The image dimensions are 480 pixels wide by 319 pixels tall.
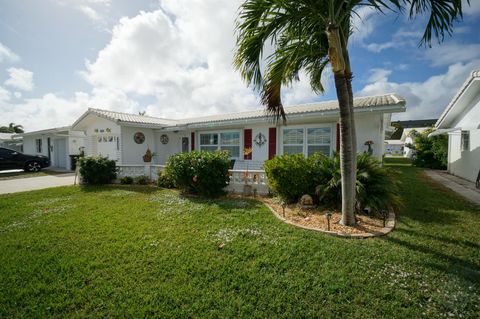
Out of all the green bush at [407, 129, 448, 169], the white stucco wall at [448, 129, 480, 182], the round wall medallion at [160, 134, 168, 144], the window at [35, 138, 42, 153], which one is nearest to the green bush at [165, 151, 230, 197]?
the round wall medallion at [160, 134, 168, 144]

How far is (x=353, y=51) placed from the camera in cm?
516

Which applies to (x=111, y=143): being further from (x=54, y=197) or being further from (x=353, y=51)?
(x=353, y=51)

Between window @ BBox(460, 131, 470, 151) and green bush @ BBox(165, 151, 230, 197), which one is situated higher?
window @ BBox(460, 131, 470, 151)

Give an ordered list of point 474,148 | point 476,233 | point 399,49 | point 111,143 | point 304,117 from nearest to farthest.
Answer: point 476,233
point 399,49
point 304,117
point 474,148
point 111,143

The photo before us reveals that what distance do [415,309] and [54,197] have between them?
1023 centimetres

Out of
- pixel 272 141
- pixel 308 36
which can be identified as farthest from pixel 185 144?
pixel 308 36

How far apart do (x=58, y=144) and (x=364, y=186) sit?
24.2 meters

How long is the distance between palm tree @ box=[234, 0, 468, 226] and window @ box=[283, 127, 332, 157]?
16.6 ft

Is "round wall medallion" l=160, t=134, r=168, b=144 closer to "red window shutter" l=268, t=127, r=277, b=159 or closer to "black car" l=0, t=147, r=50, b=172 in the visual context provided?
"red window shutter" l=268, t=127, r=277, b=159

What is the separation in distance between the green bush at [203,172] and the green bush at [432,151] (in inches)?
655

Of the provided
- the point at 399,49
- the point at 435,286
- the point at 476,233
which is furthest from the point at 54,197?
the point at 399,49

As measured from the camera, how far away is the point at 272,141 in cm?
1055

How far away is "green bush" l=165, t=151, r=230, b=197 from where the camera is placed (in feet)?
23.3

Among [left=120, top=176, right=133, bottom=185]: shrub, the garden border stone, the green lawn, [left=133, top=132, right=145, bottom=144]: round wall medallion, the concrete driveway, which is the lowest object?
the green lawn
